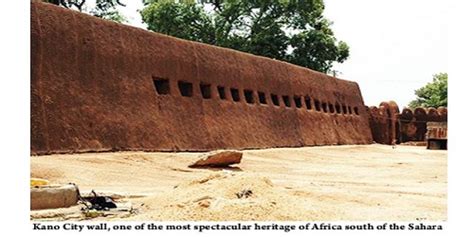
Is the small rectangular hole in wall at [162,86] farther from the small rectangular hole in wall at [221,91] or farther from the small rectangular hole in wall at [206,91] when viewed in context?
the small rectangular hole in wall at [221,91]

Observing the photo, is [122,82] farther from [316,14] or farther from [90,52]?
[316,14]

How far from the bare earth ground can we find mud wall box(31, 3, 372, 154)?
657 mm

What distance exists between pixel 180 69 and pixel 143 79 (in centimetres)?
171

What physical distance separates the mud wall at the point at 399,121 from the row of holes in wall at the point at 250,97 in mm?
2694

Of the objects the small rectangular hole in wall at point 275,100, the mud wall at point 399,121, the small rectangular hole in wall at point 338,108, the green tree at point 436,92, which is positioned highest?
the green tree at point 436,92

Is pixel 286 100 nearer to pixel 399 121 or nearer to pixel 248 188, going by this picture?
pixel 399 121

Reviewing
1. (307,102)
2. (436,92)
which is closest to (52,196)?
(307,102)

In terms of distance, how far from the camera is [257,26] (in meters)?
34.2

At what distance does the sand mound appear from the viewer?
604 centimetres

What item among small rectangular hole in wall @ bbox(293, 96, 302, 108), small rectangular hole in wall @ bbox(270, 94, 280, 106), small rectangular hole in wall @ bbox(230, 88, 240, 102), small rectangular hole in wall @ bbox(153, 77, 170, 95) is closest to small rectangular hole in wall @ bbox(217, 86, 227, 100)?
small rectangular hole in wall @ bbox(230, 88, 240, 102)

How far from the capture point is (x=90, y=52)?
1229 centimetres

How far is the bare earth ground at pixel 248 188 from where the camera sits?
20.5ft

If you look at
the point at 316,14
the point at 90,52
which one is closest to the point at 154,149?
the point at 90,52

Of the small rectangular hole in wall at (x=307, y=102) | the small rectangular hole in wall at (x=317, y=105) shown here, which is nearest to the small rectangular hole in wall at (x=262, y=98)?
the small rectangular hole in wall at (x=307, y=102)
